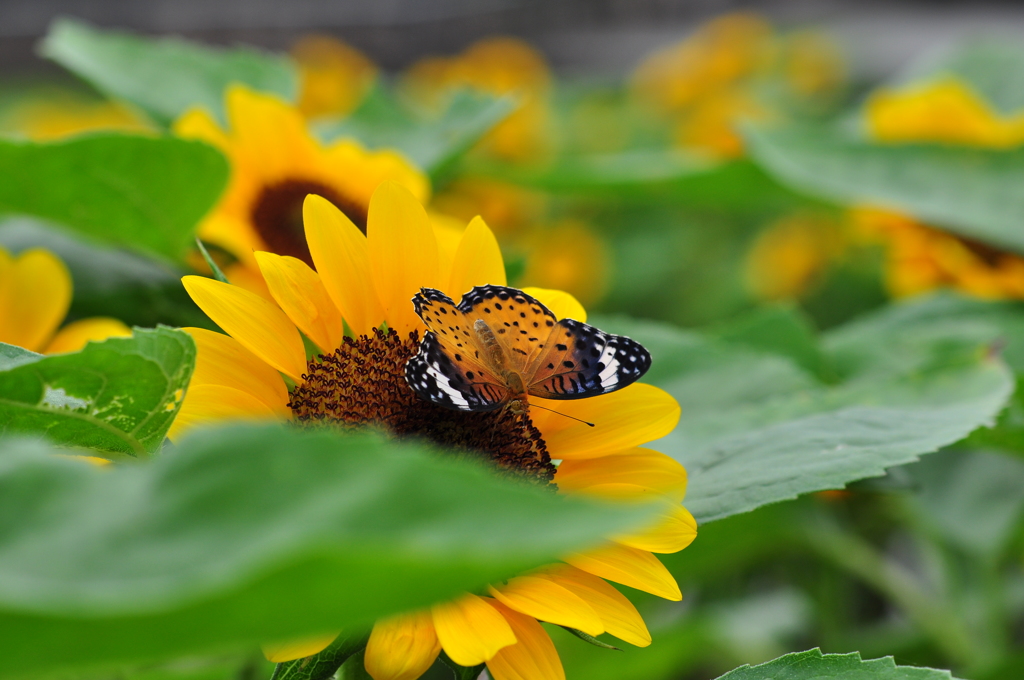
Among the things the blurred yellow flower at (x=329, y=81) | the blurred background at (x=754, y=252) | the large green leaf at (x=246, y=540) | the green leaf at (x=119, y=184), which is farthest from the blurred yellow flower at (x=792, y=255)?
the large green leaf at (x=246, y=540)

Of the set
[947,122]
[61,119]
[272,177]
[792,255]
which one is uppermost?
[61,119]

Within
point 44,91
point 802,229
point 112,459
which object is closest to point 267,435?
point 112,459

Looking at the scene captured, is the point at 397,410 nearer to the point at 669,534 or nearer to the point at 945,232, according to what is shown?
the point at 669,534

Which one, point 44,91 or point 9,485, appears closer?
point 9,485

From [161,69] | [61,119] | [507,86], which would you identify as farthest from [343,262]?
[61,119]

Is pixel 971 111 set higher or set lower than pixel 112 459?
higher

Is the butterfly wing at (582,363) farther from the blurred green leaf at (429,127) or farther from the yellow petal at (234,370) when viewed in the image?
the blurred green leaf at (429,127)

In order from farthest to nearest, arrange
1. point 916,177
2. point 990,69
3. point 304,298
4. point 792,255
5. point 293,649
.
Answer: point 792,255 → point 990,69 → point 916,177 → point 304,298 → point 293,649

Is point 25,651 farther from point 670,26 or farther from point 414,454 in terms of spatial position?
point 670,26
